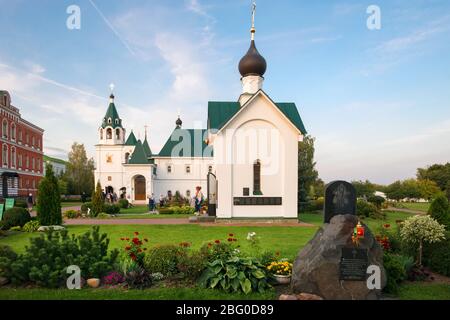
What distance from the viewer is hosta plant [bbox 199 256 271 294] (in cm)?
625

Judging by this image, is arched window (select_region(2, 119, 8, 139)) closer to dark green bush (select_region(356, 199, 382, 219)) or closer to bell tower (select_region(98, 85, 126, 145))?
bell tower (select_region(98, 85, 126, 145))

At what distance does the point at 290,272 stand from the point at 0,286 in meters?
6.79

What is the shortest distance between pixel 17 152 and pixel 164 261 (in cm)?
3923

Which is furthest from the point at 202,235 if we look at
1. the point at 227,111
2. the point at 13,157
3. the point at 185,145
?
the point at 13,157

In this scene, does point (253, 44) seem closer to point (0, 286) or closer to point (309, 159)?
point (309, 159)

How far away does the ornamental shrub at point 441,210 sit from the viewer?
366 inches

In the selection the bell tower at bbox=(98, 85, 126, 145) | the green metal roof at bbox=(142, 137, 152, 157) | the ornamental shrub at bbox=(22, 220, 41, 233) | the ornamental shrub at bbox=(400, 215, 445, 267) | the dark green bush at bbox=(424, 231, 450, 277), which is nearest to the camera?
the dark green bush at bbox=(424, 231, 450, 277)

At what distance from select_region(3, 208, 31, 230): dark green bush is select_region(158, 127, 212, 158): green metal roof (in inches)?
1110

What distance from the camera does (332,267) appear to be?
595cm

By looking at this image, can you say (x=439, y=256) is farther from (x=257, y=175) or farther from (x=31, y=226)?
(x=31, y=226)

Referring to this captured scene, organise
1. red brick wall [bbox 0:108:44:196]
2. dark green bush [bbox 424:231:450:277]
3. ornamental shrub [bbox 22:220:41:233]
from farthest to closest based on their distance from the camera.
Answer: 1. red brick wall [bbox 0:108:44:196]
2. ornamental shrub [bbox 22:220:41:233]
3. dark green bush [bbox 424:231:450:277]

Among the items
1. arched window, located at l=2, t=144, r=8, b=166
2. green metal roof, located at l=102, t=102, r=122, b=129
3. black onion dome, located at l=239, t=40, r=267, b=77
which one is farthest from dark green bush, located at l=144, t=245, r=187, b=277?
green metal roof, located at l=102, t=102, r=122, b=129

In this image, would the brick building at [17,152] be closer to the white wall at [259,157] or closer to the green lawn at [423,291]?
the white wall at [259,157]
